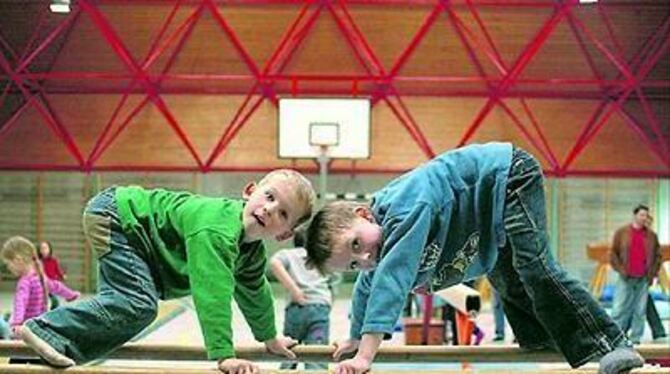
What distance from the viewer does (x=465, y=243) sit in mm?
3068

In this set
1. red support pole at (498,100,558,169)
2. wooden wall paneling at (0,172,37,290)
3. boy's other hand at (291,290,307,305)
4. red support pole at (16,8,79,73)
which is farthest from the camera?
wooden wall paneling at (0,172,37,290)

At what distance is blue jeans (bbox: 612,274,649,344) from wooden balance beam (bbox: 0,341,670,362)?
21.2 ft

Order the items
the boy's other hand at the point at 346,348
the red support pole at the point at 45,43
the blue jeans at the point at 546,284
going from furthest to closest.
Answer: the red support pole at the point at 45,43 → the boy's other hand at the point at 346,348 → the blue jeans at the point at 546,284

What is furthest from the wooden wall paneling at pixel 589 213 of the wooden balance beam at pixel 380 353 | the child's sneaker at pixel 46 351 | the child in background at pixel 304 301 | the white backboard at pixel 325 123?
the child's sneaker at pixel 46 351

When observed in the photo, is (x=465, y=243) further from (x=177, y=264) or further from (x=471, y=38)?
(x=471, y=38)

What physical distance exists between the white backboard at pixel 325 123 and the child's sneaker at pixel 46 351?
9728mm

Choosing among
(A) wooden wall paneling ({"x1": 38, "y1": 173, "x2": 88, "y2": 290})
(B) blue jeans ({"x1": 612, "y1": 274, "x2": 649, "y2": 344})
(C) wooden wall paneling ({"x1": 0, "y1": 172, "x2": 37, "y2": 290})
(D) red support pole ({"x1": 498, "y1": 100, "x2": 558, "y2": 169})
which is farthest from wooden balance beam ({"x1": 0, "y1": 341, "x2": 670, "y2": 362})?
(A) wooden wall paneling ({"x1": 38, "y1": 173, "x2": 88, "y2": 290})

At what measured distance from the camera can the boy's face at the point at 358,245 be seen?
285 cm

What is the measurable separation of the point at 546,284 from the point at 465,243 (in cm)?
28

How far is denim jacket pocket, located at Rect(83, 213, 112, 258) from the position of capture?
3.06 metres

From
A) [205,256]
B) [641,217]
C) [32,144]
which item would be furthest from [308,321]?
[32,144]

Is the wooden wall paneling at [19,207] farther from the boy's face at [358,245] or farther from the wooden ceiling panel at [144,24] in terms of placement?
the boy's face at [358,245]

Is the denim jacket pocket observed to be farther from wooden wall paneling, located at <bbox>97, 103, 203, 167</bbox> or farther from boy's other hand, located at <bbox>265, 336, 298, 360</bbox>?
wooden wall paneling, located at <bbox>97, 103, 203, 167</bbox>

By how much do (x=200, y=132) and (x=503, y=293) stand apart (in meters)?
11.4
